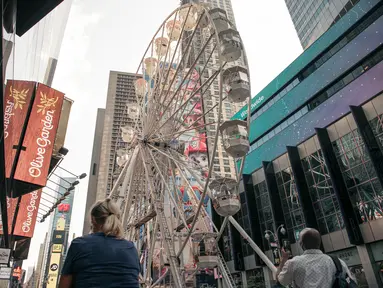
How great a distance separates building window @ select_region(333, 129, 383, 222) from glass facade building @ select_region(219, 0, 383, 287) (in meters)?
0.06

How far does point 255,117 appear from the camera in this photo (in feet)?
126

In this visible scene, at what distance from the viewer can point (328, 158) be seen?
77.0 ft

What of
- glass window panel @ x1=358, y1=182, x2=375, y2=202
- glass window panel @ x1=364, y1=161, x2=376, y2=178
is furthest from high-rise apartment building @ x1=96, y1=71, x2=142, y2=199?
glass window panel @ x1=358, y1=182, x2=375, y2=202

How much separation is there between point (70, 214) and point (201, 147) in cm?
12860

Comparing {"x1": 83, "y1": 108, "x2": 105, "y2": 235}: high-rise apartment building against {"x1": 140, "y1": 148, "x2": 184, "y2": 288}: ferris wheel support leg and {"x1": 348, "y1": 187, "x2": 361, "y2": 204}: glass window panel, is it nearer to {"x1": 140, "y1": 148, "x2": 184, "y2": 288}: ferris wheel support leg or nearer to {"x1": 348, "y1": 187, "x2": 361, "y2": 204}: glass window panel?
{"x1": 348, "y1": 187, "x2": 361, "y2": 204}: glass window panel

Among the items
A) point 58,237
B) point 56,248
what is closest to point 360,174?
point 56,248

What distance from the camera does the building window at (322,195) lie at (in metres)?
23.2

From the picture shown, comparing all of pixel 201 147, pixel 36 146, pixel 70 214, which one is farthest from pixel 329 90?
pixel 70 214

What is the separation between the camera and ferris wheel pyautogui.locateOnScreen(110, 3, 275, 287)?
11.4 metres

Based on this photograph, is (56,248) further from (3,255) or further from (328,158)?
(3,255)

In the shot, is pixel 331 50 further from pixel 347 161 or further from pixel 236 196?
pixel 236 196

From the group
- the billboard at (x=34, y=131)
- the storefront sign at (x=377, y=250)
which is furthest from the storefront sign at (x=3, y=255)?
the storefront sign at (x=377, y=250)

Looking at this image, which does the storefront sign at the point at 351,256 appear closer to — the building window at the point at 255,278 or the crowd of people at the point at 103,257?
the building window at the point at 255,278

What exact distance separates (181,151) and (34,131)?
719 centimetres
